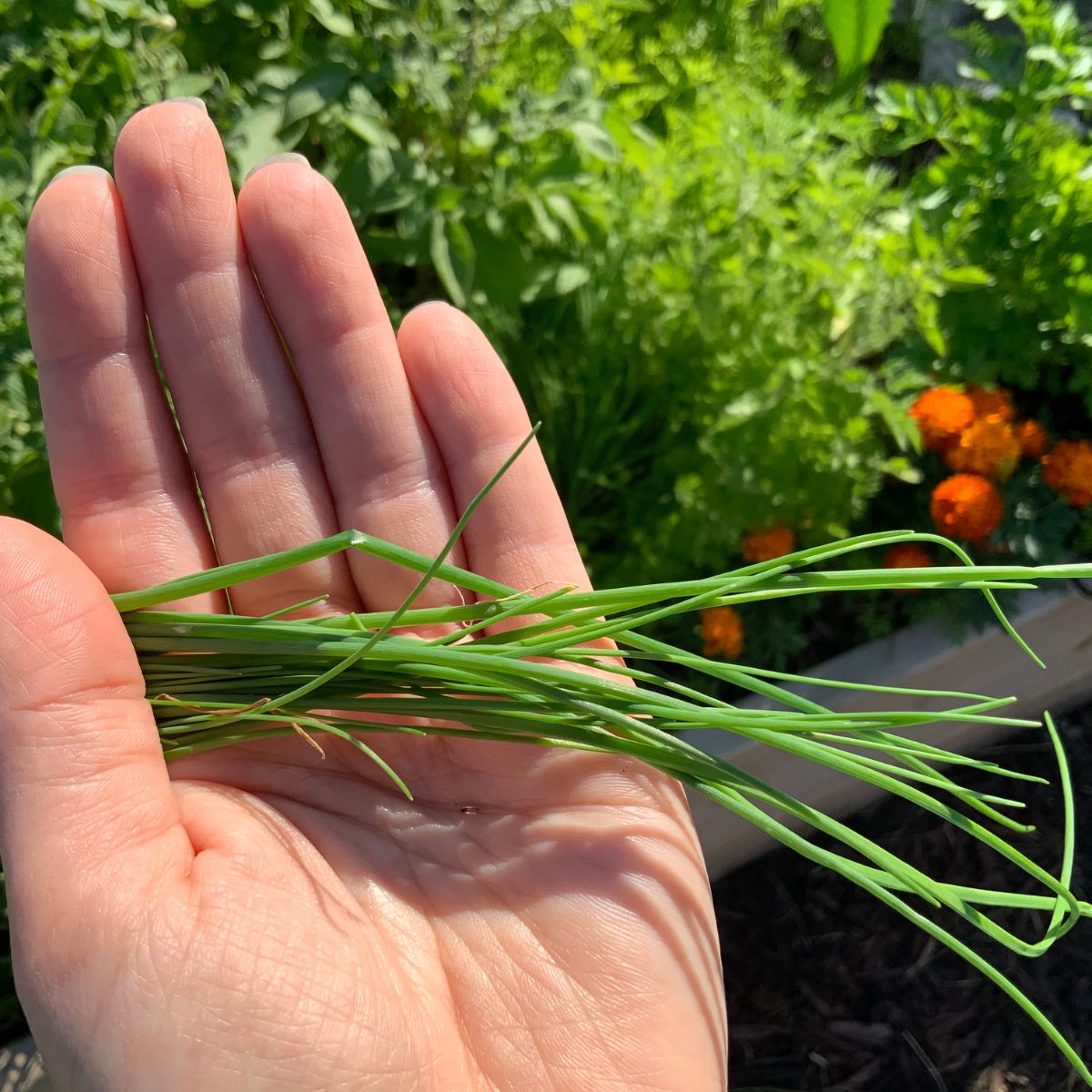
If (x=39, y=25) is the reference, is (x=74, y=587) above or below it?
below

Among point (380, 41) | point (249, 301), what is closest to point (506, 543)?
point (249, 301)

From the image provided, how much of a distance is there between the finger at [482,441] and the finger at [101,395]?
1.07 feet

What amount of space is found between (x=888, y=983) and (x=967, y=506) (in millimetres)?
943

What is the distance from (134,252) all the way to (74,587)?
0.42m

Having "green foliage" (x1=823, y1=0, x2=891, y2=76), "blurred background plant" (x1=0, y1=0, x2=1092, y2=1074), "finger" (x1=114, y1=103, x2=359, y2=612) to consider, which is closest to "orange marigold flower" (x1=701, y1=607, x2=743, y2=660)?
"blurred background plant" (x1=0, y1=0, x2=1092, y2=1074)

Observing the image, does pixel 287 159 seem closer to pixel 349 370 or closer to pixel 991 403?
pixel 349 370

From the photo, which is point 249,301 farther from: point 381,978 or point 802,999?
point 802,999

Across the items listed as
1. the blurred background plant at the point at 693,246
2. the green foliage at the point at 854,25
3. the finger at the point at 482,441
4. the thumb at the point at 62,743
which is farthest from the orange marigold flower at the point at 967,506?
the thumb at the point at 62,743

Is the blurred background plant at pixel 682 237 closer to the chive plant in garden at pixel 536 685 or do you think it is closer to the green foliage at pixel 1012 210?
the green foliage at pixel 1012 210

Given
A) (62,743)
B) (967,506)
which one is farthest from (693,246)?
(62,743)

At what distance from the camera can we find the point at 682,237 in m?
1.50

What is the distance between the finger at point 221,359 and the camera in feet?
3.57

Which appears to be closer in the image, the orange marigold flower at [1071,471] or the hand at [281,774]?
the hand at [281,774]

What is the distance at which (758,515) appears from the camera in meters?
1.52
